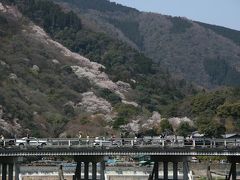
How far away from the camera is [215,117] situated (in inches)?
5871

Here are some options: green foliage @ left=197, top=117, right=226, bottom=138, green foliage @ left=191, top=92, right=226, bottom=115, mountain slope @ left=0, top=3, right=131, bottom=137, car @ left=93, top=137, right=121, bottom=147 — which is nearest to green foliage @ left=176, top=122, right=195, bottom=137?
green foliage @ left=197, top=117, right=226, bottom=138

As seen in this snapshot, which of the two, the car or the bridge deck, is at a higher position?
the car

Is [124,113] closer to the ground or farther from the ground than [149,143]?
farther from the ground

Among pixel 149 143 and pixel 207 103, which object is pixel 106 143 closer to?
pixel 149 143

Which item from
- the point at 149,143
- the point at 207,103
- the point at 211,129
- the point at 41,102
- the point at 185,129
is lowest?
the point at 149,143

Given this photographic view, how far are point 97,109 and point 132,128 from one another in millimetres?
26630

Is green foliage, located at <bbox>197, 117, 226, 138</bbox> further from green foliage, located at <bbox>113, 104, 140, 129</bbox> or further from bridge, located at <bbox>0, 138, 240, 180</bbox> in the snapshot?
bridge, located at <bbox>0, 138, 240, 180</bbox>

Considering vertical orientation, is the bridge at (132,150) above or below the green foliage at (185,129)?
below

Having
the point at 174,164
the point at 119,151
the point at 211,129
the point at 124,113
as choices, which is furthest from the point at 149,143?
the point at 124,113

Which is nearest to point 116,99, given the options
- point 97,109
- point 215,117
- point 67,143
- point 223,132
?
point 97,109

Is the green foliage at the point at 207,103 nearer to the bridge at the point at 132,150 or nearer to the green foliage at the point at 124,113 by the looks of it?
the green foliage at the point at 124,113

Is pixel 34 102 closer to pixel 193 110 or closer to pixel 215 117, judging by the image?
pixel 193 110

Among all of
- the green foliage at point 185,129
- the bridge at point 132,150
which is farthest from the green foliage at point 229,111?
the bridge at point 132,150

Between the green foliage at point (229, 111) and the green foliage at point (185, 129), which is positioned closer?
the green foliage at point (185, 129)
